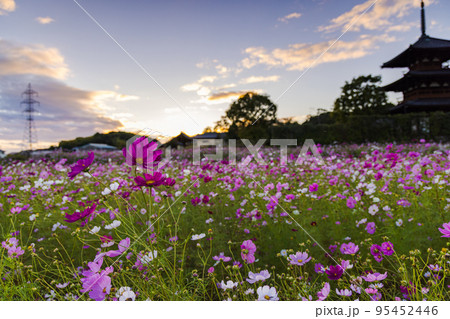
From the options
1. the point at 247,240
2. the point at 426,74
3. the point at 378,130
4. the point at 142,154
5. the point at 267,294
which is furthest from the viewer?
the point at 426,74

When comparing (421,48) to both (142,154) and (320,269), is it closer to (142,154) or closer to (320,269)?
(320,269)

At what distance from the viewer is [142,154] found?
4.47 feet

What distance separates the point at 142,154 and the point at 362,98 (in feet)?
102

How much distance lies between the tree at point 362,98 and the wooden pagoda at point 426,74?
3994 millimetres

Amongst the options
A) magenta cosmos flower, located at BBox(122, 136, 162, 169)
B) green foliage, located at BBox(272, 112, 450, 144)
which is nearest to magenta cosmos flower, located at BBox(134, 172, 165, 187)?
magenta cosmos flower, located at BBox(122, 136, 162, 169)

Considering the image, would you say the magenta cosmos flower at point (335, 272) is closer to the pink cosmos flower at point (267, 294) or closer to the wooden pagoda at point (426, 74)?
the pink cosmos flower at point (267, 294)

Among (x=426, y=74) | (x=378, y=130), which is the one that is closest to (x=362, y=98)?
(x=426, y=74)

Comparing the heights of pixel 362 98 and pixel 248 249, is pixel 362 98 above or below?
above

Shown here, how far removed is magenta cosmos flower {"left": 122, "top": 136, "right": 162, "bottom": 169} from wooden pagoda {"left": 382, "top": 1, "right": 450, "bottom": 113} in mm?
25757

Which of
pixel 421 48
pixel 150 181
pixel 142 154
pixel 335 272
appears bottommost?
pixel 335 272

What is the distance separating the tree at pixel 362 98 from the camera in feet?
94.5

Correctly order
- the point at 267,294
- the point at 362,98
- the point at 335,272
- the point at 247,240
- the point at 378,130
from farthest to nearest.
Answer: the point at 362,98 → the point at 378,130 → the point at 247,240 → the point at 335,272 → the point at 267,294
